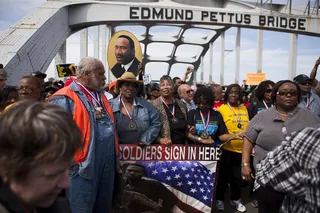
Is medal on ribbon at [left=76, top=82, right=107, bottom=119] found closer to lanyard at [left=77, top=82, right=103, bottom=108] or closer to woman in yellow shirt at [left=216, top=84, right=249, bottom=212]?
lanyard at [left=77, top=82, right=103, bottom=108]

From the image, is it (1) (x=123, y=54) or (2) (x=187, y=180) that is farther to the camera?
(1) (x=123, y=54)

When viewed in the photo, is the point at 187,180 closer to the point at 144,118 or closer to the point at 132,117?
the point at 144,118

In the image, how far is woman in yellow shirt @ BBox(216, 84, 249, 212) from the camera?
191 inches

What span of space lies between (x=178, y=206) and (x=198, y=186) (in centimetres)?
36

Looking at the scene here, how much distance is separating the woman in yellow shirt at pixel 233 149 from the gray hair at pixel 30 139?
4.02 metres

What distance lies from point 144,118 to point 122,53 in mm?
2723

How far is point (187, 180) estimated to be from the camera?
4039 millimetres

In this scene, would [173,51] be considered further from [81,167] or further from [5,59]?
[81,167]

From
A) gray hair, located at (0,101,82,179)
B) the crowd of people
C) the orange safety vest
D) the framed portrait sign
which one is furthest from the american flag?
gray hair, located at (0,101,82,179)

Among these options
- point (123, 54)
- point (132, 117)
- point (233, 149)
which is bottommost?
point (233, 149)

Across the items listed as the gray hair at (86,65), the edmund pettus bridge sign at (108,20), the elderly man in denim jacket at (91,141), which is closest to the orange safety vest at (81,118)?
the elderly man in denim jacket at (91,141)

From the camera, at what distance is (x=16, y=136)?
36.3 inches

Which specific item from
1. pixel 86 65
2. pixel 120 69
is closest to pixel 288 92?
pixel 86 65

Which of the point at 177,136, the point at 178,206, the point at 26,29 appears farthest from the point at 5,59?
the point at 178,206
